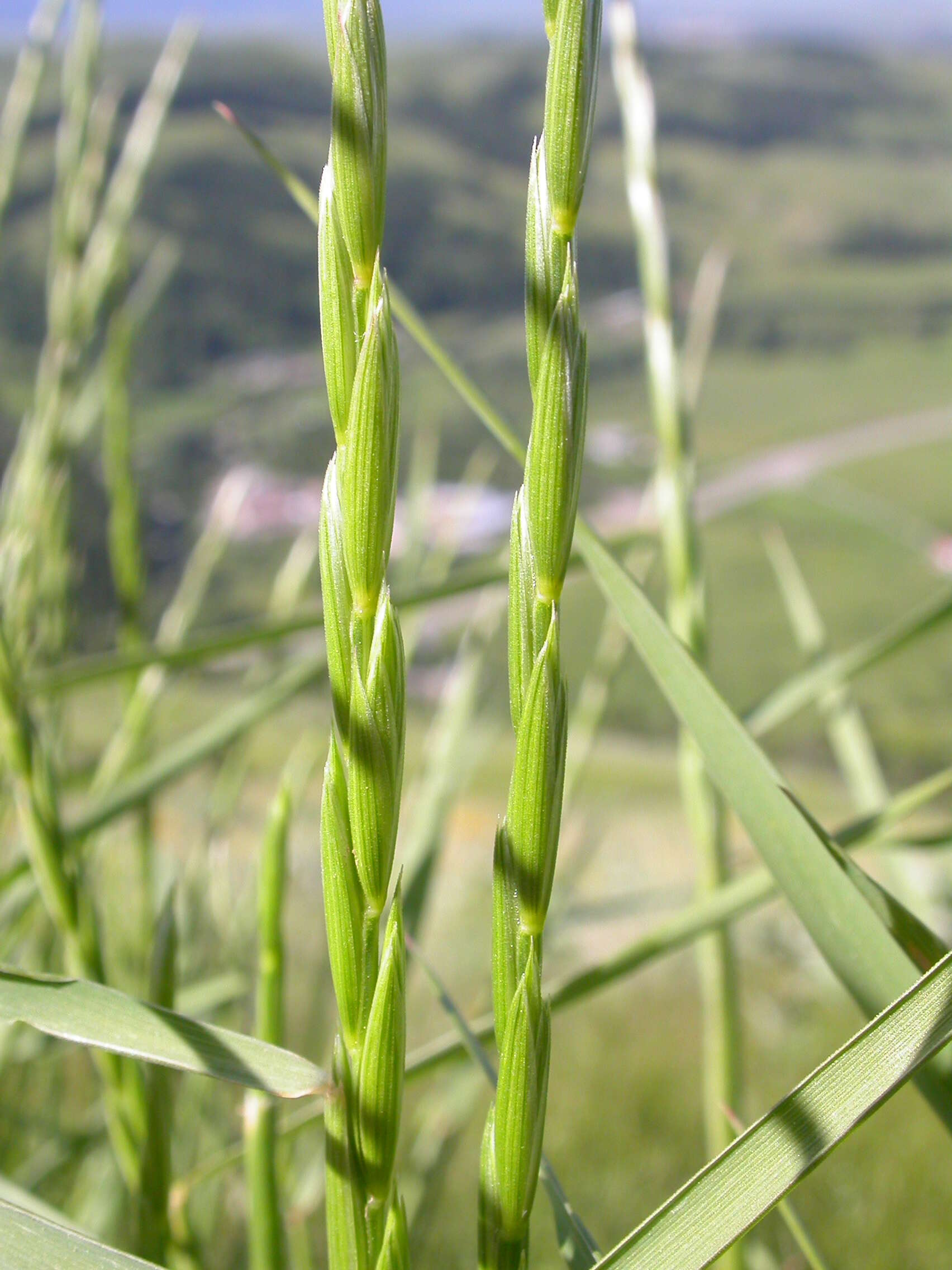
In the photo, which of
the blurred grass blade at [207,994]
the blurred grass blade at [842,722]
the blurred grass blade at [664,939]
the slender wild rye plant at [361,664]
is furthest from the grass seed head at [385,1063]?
the blurred grass blade at [842,722]

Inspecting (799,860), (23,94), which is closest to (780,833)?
(799,860)

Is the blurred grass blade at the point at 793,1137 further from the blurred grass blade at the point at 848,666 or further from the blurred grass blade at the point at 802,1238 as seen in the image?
the blurred grass blade at the point at 848,666

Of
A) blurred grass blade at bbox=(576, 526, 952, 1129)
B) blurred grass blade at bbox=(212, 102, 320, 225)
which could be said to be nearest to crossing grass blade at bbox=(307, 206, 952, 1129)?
blurred grass blade at bbox=(576, 526, 952, 1129)

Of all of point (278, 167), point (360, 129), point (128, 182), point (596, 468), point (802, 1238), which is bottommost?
point (802, 1238)

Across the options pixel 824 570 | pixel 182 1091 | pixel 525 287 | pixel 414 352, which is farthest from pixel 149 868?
pixel 824 570

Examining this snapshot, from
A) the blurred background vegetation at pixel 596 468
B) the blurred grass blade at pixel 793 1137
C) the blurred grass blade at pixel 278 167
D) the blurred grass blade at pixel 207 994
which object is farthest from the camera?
the blurred background vegetation at pixel 596 468

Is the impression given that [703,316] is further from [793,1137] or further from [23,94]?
[793,1137]

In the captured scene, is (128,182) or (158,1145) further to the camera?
(128,182)
